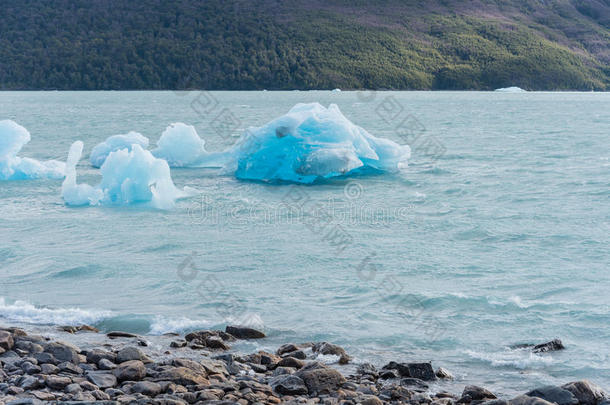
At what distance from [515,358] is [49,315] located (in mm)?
4928

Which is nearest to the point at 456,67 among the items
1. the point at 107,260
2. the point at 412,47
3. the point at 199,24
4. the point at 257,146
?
the point at 412,47

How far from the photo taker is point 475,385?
18.1ft

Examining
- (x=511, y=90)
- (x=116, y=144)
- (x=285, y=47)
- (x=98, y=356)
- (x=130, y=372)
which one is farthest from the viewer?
(x=511, y=90)

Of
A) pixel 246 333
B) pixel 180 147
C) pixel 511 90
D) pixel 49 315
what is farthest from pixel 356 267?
pixel 511 90

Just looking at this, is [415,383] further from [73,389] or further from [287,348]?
[73,389]

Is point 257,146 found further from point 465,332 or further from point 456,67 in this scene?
point 456,67

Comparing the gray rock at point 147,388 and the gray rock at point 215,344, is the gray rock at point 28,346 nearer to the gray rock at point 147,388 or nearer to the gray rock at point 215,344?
the gray rock at point 147,388

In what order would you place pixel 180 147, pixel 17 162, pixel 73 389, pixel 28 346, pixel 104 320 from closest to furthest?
1. pixel 73 389
2. pixel 28 346
3. pixel 104 320
4. pixel 17 162
5. pixel 180 147

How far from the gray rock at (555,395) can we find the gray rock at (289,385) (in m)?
1.74

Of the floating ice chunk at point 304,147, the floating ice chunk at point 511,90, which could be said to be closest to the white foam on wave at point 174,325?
the floating ice chunk at point 304,147

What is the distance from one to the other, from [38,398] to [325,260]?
17.9 ft

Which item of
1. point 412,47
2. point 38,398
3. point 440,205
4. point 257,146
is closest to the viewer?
point 38,398

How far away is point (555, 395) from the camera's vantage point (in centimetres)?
514

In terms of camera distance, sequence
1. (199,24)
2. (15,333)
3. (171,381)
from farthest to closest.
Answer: (199,24) < (15,333) < (171,381)
